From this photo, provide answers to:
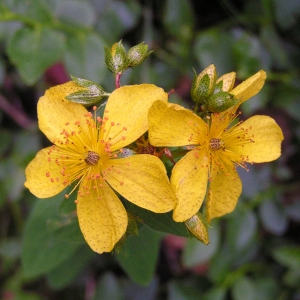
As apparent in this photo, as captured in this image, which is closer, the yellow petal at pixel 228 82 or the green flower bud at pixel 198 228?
the green flower bud at pixel 198 228

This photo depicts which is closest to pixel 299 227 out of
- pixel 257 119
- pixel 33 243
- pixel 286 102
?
pixel 286 102

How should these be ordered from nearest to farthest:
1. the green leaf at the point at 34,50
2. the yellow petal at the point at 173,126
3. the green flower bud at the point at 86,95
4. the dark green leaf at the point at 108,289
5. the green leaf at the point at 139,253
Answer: the yellow petal at the point at 173,126 < the green flower bud at the point at 86,95 < the green leaf at the point at 139,253 < the green leaf at the point at 34,50 < the dark green leaf at the point at 108,289

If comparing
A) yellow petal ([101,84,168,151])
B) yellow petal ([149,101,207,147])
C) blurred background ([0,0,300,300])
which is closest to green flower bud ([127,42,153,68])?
yellow petal ([101,84,168,151])

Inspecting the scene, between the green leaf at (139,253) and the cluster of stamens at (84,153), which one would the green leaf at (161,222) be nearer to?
the cluster of stamens at (84,153)

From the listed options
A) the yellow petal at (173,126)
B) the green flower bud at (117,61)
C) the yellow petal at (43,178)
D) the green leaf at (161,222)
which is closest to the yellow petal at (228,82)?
the yellow petal at (173,126)

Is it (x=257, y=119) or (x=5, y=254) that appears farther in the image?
(x=5, y=254)

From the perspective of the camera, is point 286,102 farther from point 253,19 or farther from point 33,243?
point 33,243

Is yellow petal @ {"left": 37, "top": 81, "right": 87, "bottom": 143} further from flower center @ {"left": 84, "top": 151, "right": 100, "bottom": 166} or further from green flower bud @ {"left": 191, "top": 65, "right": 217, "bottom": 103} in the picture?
green flower bud @ {"left": 191, "top": 65, "right": 217, "bottom": 103}
